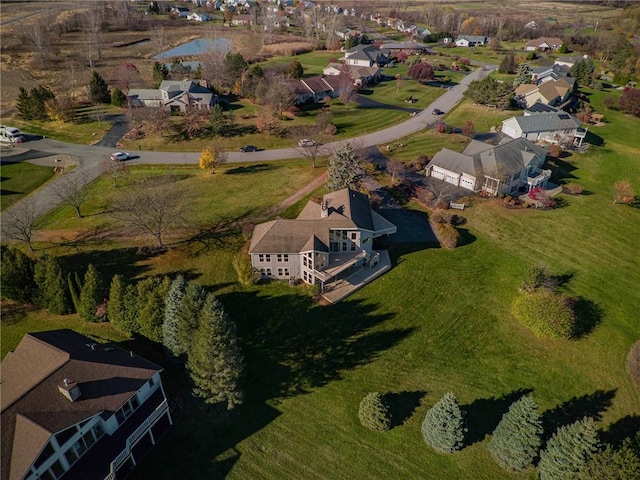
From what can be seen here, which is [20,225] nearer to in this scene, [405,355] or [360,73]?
[405,355]

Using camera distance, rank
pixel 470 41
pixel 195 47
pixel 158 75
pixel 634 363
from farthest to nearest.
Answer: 1. pixel 470 41
2. pixel 195 47
3. pixel 158 75
4. pixel 634 363

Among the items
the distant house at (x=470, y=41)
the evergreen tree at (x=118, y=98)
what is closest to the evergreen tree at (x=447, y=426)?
the evergreen tree at (x=118, y=98)

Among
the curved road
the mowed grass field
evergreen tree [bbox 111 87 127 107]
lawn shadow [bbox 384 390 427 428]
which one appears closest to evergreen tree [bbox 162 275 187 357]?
the mowed grass field

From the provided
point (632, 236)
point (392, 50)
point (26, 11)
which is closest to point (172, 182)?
point (632, 236)

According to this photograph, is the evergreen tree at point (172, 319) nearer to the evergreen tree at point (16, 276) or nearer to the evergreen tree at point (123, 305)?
the evergreen tree at point (123, 305)

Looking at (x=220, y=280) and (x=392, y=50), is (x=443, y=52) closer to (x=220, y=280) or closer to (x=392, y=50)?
(x=392, y=50)

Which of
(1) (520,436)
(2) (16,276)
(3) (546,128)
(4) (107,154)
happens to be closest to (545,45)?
(3) (546,128)
